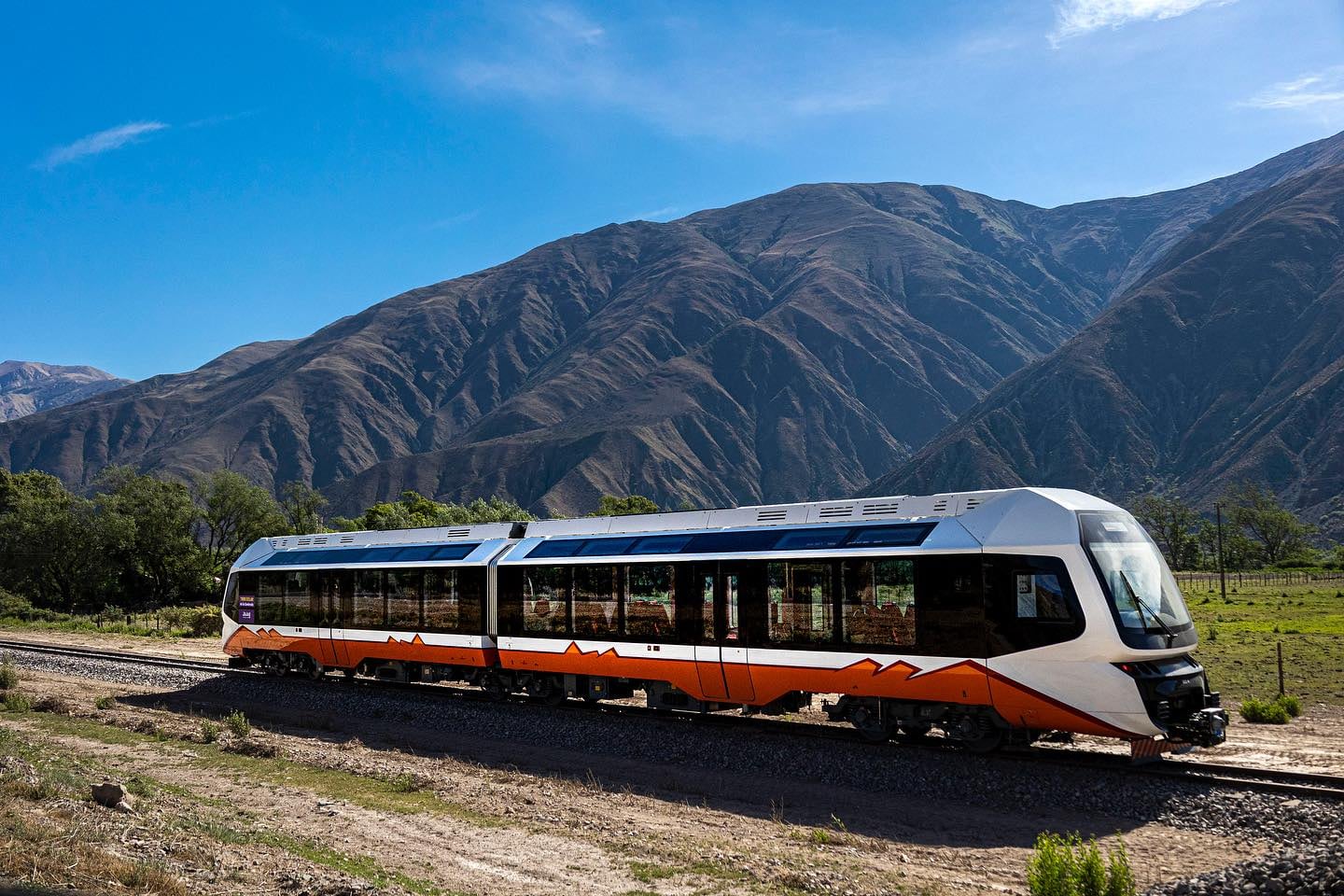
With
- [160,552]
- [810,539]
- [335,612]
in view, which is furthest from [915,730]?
[160,552]

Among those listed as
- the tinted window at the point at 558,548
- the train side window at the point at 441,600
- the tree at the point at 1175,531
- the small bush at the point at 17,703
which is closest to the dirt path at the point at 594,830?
the tinted window at the point at 558,548

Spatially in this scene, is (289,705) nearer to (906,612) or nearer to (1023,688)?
(906,612)

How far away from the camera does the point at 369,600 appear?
25750 millimetres

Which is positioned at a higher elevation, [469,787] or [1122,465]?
[1122,465]

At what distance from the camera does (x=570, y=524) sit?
22.2 meters

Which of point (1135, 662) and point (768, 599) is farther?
point (768, 599)

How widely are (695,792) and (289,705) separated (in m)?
13.5

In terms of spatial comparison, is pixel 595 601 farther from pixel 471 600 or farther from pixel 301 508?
pixel 301 508

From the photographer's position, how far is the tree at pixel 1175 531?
359ft

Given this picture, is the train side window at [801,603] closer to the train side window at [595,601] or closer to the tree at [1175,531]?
the train side window at [595,601]


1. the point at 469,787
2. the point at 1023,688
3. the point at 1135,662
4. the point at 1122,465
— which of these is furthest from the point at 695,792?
the point at 1122,465

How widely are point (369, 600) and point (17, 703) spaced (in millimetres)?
8022

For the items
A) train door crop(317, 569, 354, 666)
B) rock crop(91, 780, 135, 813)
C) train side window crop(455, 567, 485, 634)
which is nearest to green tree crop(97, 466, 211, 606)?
train door crop(317, 569, 354, 666)

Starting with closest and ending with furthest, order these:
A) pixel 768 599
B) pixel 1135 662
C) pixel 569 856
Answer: pixel 569 856
pixel 1135 662
pixel 768 599
